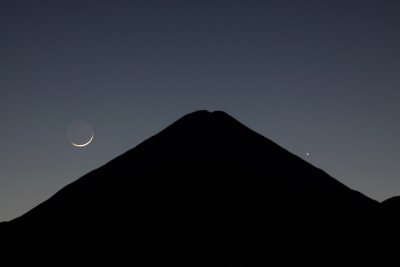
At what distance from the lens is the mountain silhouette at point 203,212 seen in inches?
808

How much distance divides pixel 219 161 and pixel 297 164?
18.0 ft

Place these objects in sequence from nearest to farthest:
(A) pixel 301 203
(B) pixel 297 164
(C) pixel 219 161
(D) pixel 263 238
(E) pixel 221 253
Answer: (E) pixel 221 253 < (D) pixel 263 238 < (A) pixel 301 203 < (C) pixel 219 161 < (B) pixel 297 164

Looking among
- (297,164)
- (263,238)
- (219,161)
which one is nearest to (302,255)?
(263,238)

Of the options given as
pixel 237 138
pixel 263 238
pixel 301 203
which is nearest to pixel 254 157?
pixel 237 138

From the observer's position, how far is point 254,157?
29094 mm

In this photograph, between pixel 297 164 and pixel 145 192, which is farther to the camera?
pixel 297 164

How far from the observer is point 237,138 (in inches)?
1214

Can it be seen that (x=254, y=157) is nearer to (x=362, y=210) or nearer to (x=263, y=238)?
(x=362, y=210)

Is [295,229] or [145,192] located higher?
[145,192]

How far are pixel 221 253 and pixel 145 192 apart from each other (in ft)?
22.7

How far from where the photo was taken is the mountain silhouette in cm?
2052

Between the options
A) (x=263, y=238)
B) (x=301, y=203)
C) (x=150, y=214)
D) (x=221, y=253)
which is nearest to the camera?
(x=221, y=253)

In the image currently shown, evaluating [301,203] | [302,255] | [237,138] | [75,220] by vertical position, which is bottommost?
[302,255]

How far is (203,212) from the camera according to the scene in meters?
23.1
